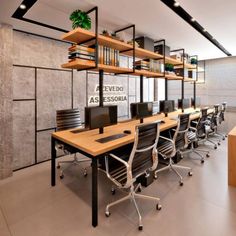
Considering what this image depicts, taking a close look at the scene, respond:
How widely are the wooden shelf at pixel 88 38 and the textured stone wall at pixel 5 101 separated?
108 cm

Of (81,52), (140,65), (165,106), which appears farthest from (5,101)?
(165,106)

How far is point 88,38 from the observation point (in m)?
2.58

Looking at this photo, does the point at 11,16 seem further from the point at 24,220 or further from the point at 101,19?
the point at 24,220

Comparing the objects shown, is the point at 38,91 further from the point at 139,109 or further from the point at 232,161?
the point at 232,161

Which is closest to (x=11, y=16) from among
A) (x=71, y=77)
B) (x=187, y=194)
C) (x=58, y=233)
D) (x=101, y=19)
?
(x=101, y=19)

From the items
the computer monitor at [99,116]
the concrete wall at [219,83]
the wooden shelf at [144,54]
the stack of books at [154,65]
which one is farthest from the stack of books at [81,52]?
the concrete wall at [219,83]

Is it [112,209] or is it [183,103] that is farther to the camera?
[183,103]

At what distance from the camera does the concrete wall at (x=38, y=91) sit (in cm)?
332

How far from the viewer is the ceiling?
7.88ft

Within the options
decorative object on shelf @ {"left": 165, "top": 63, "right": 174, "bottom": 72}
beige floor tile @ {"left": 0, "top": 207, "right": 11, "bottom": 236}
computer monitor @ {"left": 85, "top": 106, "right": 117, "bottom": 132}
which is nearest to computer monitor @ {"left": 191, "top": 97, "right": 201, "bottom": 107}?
decorative object on shelf @ {"left": 165, "top": 63, "right": 174, "bottom": 72}

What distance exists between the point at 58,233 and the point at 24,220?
478 millimetres

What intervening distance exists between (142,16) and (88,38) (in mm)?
917

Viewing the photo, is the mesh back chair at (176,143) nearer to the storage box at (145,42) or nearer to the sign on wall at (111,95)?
the storage box at (145,42)

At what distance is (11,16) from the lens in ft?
8.61
